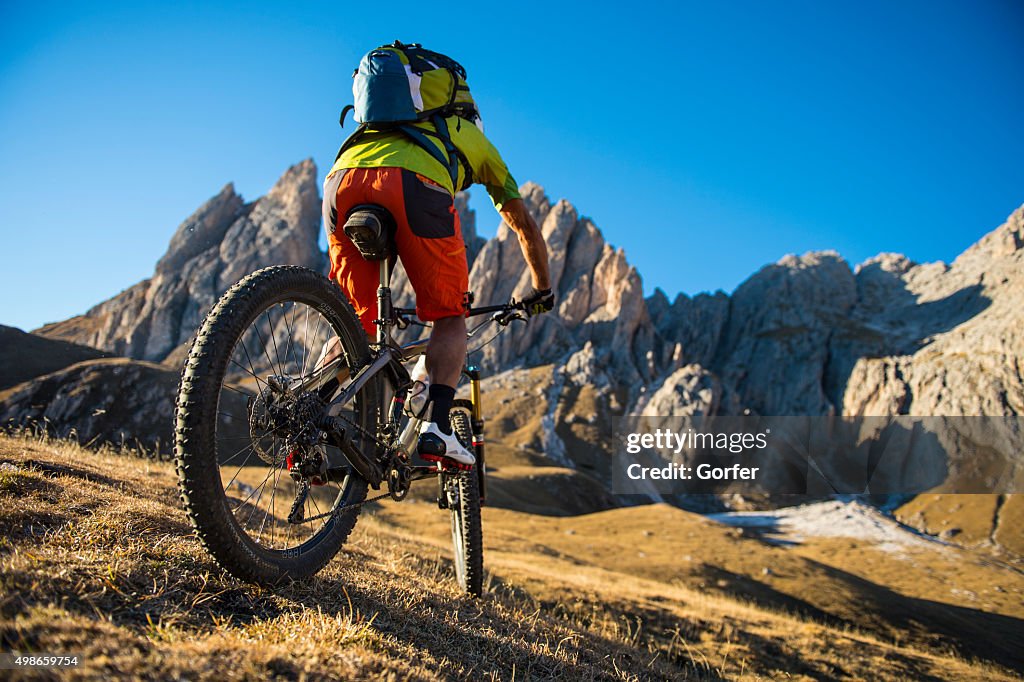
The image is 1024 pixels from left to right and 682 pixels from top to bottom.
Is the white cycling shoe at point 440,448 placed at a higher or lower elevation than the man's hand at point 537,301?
lower

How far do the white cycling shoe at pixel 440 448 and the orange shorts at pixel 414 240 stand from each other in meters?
0.78

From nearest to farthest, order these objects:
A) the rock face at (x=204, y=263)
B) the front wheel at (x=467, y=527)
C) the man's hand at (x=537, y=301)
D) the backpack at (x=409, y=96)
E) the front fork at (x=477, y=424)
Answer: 1. the backpack at (x=409, y=96)
2. the front wheel at (x=467, y=527)
3. the man's hand at (x=537, y=301)
4. the front fork at (x=477, y=424)
5. the rock face at (x=204, y=263)

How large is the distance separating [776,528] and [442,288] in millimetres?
66597

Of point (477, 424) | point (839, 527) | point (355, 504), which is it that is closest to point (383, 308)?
point (355, 504)

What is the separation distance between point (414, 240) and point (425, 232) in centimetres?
9

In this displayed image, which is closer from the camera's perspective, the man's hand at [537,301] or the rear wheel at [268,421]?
the rear wheel at [268,421]

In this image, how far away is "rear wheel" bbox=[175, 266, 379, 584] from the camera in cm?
265

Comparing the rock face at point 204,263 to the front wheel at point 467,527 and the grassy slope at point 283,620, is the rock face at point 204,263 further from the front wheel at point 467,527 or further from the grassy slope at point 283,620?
the front wheel at point 467,527

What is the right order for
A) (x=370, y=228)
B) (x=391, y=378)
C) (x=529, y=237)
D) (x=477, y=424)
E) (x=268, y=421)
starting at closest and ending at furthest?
(x=268, y=421)
(x=370, y=228)
(x=391, y=378)
(x=529, y=237)
(x=477, y=424)

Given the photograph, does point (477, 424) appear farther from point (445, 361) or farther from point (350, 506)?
point (350, 506)

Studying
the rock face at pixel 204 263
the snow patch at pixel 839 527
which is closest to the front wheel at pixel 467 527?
the snow patch at pixel 839 527

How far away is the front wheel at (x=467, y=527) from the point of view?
4.90m

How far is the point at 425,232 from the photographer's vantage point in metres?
3.71

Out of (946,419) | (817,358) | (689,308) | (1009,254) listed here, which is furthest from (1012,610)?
(1009,254)
